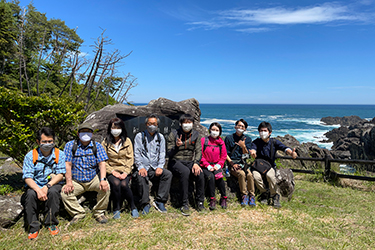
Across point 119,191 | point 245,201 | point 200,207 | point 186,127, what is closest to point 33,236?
point 119,191

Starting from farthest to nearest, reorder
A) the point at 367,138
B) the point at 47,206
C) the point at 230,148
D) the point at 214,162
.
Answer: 1. the point at 367,138
2. the point at 230,148
3. the point at 214,162
4. the point at 47,206

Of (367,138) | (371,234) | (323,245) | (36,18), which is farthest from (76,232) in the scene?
(36,18)

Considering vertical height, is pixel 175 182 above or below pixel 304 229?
above

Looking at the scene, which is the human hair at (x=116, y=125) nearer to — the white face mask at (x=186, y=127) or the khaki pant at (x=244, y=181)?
the white face mask at (x=186, y=127)

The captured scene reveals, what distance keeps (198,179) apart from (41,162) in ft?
8.83

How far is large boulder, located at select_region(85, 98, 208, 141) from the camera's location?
18.0 ft

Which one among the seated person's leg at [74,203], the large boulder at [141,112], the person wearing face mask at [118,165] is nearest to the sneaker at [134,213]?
the person wearing face mask at [118,165]

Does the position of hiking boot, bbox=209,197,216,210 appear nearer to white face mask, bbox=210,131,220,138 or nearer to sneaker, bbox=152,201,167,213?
sneaker, bbox=152,201,167,213

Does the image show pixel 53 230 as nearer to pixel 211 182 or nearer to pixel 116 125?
pixel 116 125

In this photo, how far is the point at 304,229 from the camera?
4074mm

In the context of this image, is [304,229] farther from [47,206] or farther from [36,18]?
[36,18]

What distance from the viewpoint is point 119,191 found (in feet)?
13.8

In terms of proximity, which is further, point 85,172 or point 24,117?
point 24,117

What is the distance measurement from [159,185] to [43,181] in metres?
1.92
